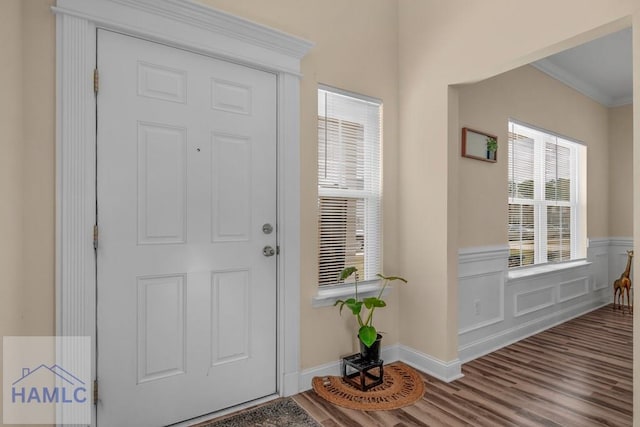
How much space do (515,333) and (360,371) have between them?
1.88m

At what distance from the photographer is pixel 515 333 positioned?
3.30 m

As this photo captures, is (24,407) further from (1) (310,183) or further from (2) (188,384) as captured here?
(1) (310,183)

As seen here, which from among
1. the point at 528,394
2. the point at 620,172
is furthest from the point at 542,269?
the point at 620,172

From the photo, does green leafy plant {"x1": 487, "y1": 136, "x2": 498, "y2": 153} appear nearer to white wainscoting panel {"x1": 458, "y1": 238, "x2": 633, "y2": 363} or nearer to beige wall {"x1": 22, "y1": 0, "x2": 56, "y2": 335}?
white wainscoting panel {"x1": 458, "y1": 238, "x2": 633, "y2": 363}

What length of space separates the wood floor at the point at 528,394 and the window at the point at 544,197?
1011mm

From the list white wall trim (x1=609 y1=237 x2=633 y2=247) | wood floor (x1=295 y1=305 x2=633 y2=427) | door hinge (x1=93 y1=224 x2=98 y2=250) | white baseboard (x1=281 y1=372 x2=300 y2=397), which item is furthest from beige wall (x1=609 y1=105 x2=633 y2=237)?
door hinge (x1=93 y1=224 x2=98 y2=250)

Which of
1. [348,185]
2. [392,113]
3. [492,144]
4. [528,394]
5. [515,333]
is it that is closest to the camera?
[528,394]

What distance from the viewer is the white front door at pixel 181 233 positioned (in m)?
1.74

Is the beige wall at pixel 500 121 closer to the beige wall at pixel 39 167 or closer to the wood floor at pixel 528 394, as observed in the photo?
the wood floor at pixel 528 394

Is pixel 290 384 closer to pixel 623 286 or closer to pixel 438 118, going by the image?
pixel 438 118

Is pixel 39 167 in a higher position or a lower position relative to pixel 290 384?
higher

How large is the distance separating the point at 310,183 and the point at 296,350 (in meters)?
1.10

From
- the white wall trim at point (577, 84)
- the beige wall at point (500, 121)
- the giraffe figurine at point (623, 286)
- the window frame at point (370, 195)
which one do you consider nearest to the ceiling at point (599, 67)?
the white wall trim at point (577, 84)

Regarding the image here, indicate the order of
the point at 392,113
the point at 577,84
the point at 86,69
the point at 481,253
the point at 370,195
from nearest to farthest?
the point at 86,69 < the point at 370,195 < the point at 392,113 < the point at 481,253 < the point at 577,84
